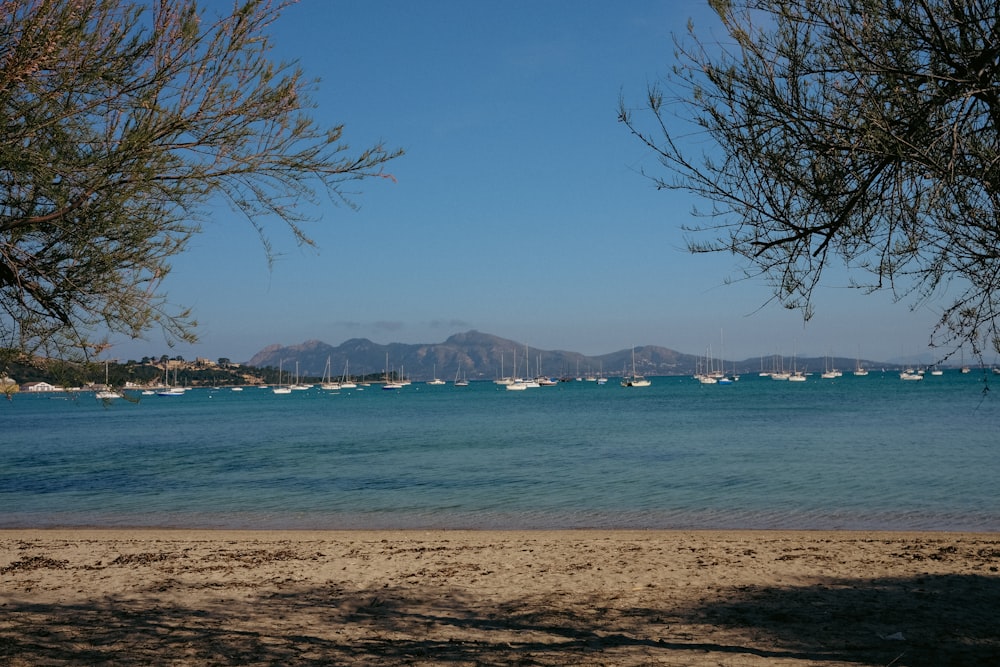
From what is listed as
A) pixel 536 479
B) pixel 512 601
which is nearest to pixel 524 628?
pixel 512 601

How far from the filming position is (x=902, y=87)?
5.02 m

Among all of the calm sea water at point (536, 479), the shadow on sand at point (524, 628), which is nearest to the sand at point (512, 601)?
the shadow on sand at point (524, 628)

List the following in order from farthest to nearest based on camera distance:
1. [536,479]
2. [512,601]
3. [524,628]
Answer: [536,479]
[512,601]
[524,628]

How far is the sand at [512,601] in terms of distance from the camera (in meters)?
7.50

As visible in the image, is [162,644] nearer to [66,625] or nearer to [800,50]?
[66,625]

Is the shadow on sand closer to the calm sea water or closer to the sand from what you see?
the sand

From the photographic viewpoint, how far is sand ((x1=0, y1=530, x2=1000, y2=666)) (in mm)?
7496

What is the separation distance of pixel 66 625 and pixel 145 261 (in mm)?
4859

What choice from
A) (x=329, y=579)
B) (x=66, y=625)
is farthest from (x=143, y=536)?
(x=66, y=625)

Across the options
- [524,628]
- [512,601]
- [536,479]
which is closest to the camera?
[524,628]

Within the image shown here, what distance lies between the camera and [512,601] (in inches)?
386

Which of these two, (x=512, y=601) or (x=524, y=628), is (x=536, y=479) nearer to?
(x=512, y=601)

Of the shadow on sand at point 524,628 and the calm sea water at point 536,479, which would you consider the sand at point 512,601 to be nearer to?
the shadow on sand at point 524,628

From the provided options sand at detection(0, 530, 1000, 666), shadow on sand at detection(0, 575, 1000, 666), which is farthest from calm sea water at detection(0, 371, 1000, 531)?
shadow on sand at detection(0, 575, 1000, 666)
